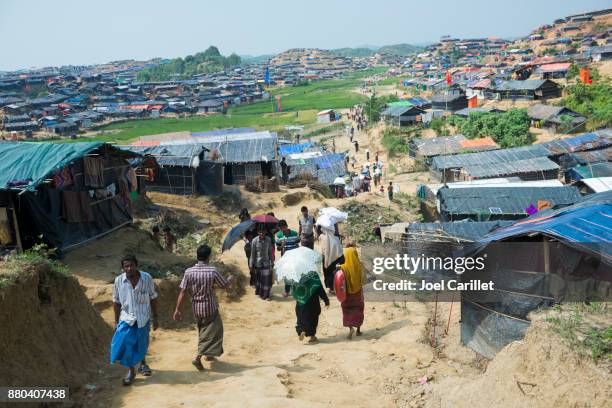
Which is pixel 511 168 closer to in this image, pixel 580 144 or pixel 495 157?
pixel 495 157

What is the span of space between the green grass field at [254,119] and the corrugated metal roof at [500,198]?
39424 mm

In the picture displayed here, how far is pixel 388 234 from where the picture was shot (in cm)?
1455

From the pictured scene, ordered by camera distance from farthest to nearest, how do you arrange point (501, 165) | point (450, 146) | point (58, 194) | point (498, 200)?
point (450, 146)
point (501, 165)
point (498, 200)
point (58, 194)

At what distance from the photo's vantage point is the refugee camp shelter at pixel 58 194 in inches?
406

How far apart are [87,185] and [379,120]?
137ft

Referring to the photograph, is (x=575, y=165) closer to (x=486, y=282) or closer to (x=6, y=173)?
(x=486, y=282)

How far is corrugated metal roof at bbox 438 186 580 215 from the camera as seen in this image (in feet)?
58.9

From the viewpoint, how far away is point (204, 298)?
5910 millimetres

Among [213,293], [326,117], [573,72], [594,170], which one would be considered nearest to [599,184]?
[594,170]

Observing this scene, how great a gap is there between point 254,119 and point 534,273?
2514 inches

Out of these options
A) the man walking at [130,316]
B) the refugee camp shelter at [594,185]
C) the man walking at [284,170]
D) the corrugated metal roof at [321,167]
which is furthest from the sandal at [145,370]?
the corrugated metal roof at [321,167]

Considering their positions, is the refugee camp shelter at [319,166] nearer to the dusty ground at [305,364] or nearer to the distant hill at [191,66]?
the dusty ground at [305,364]

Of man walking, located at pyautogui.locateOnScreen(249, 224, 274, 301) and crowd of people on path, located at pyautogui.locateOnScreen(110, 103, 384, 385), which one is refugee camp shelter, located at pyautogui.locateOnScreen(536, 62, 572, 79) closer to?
crowd of people on path, located at pyautogui.locateOnScreen(110, 103, 384, 385)

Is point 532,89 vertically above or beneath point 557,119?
above
